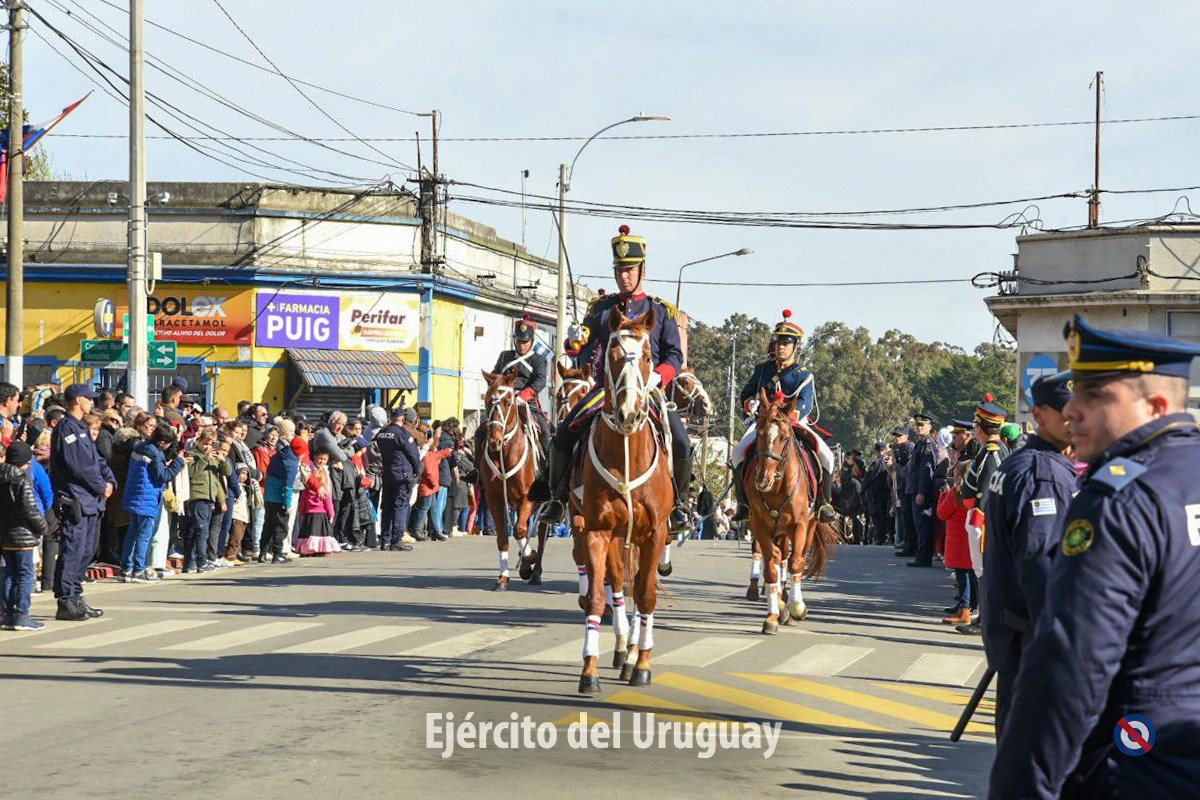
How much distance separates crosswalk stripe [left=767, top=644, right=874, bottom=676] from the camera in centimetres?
1307

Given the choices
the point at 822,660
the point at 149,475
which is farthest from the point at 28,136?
the point at 822,660

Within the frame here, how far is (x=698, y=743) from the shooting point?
9.76 meters

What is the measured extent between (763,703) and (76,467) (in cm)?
810

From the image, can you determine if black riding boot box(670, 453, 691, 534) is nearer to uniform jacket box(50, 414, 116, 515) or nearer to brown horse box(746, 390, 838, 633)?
brown horse box(746, 390, 838, 633)

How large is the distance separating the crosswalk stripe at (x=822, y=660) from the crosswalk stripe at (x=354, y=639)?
3645mm

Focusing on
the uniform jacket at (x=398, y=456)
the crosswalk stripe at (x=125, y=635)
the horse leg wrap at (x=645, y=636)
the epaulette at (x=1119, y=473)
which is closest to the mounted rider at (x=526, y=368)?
the crosswalk stripe at (x=125, y=635)

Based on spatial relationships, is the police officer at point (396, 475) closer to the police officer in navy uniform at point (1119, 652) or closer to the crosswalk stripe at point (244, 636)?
the crosswalk stripe at point (244, 636)

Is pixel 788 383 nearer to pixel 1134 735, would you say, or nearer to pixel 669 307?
pixel 669 307

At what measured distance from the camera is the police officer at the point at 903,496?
29594mm

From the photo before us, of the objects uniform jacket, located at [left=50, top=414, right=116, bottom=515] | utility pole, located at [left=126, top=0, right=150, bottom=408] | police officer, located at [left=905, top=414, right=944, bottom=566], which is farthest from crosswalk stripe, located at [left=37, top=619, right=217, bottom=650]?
police officer, located at [left=905, top=414, right=944, bottom=566]

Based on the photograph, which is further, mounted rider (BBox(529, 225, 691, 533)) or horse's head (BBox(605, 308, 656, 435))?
mounted rider (BBox(529, 225, 691, 533))

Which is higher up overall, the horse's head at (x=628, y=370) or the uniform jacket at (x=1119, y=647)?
the horse's head at (x=628, y=370)

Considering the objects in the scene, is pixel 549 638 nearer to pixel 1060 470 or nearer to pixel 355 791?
pixel 355 791

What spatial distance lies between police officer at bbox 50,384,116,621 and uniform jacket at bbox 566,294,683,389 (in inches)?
226
